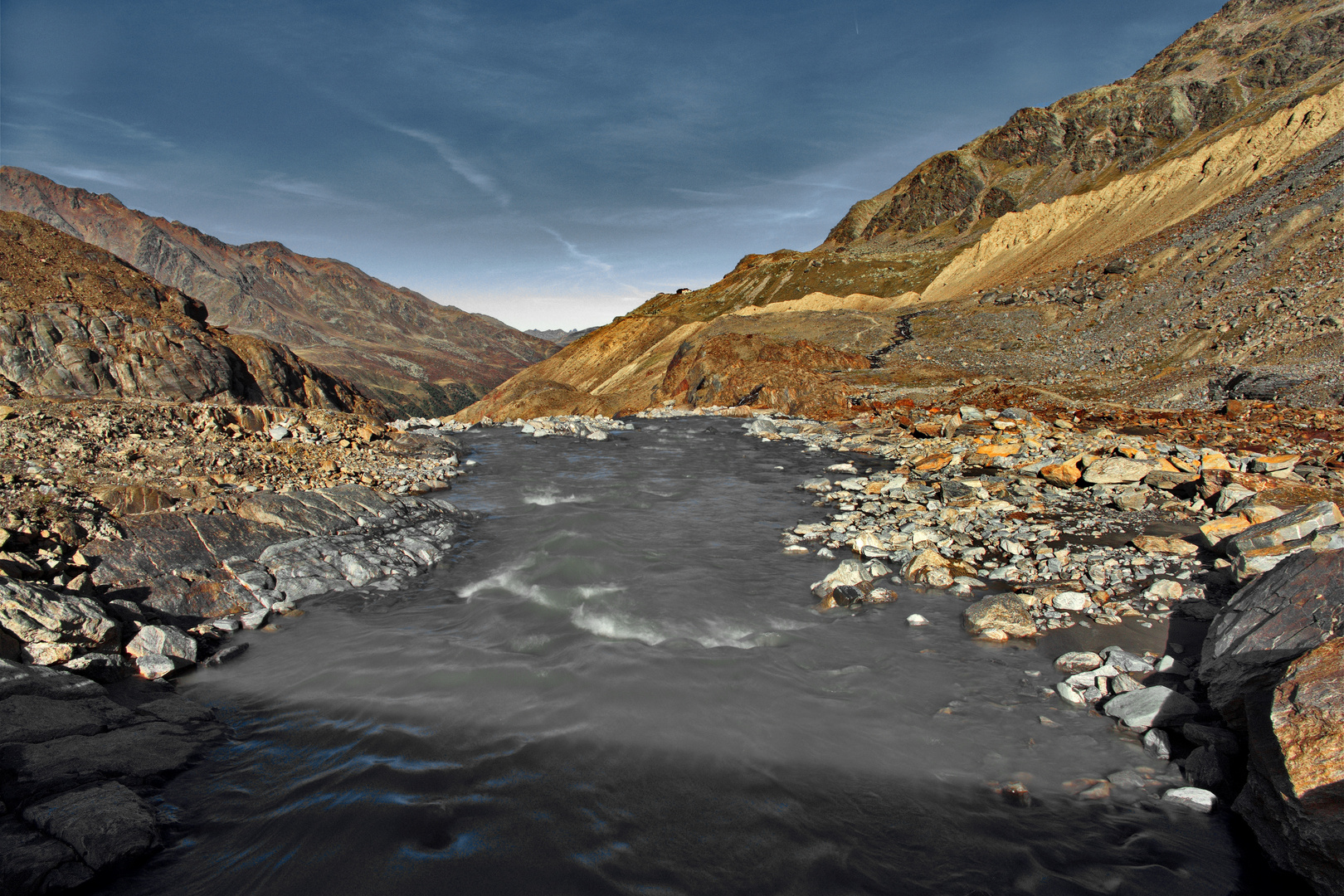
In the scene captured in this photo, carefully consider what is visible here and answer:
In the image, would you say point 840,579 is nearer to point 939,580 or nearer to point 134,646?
point 939,580

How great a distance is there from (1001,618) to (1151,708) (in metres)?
2.32

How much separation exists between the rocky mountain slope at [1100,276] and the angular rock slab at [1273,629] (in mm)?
20089

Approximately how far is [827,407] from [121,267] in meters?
44.9

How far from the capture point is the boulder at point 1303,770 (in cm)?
404

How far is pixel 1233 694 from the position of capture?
18.2 feet

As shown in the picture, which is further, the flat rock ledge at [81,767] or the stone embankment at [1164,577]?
the stone embankment at [1164,577]

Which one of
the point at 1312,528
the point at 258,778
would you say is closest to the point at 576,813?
the point at 258,778

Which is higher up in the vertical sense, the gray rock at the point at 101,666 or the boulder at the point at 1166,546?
the boulder at the point at 1166,546

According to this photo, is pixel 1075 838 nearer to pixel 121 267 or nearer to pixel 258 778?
pixel 258 778

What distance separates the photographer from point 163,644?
788 cm

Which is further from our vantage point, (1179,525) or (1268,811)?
(1179,525)

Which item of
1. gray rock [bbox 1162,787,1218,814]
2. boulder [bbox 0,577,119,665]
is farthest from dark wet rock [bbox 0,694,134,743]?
gray rock [bbox 1162,787,1218,814]

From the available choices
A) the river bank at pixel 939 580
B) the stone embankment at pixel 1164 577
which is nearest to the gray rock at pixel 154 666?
the river bank at pixel 939 580

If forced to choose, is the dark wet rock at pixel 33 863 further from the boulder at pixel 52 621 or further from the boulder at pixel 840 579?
the boulder at pixel 840 579
